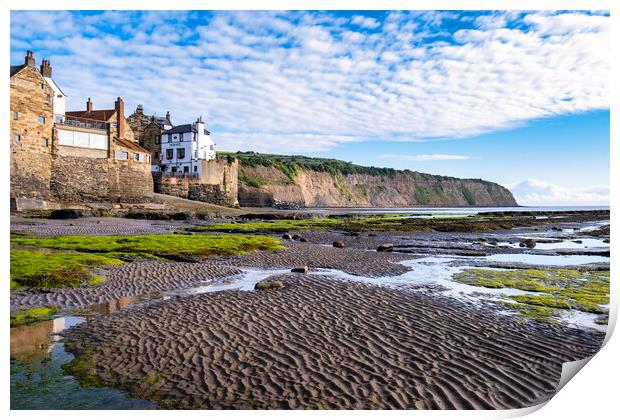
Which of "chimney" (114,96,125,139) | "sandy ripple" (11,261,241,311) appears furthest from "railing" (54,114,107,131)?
"sandy ripple" (11,261,241,311)

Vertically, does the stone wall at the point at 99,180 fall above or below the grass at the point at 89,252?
above

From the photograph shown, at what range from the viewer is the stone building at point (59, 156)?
43812 millimetres

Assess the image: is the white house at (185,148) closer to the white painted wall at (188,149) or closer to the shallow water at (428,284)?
the white painted wall at (188,149)

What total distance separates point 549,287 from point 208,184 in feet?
217

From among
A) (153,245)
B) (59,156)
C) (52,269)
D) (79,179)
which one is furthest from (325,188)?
(52,269)

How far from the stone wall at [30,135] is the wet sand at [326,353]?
39.0m

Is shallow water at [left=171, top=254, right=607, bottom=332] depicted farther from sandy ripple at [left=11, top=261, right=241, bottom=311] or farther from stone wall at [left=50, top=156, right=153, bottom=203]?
stone wall at [left=50, top=156, right=153, bottom=203]

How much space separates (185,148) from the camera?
80.2 meters

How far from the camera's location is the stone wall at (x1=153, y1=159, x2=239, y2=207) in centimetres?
7131

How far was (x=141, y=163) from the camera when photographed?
62344 mm

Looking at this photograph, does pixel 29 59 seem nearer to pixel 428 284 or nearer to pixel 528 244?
pixel 428 284

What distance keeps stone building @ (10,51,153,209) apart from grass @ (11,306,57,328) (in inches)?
1368

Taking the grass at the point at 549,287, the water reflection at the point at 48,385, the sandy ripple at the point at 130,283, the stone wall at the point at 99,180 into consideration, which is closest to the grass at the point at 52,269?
the sandy ripple at the point at 130,283
